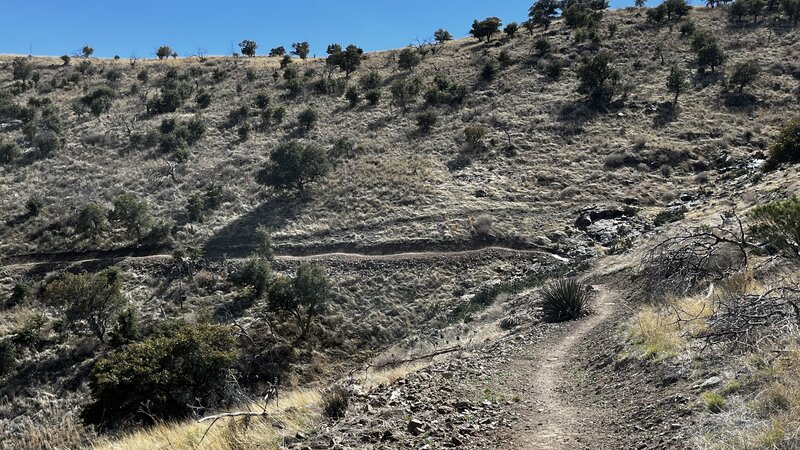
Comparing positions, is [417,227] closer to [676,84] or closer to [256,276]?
[256,276]

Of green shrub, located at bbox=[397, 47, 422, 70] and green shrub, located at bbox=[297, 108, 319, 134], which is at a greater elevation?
green shrub, located at bbox=[397, 47, 422, 70]

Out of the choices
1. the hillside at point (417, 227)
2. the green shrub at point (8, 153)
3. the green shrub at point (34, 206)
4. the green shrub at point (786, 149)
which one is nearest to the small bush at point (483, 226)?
the hillside at point (417, 227)

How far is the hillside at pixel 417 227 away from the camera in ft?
25.0

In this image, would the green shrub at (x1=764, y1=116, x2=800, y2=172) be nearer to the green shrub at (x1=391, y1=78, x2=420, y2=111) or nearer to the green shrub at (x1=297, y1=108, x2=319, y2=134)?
the green shrub at (x1=391, y1=78, x2=420, y2=111)

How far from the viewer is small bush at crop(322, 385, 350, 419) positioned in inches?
283

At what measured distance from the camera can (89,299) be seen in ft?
83.3

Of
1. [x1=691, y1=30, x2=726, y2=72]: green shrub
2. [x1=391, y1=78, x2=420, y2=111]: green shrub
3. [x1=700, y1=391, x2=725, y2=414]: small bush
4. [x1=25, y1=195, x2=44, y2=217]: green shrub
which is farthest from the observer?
[x1=391, y1=78, x2=420, y2=111]: green shrub

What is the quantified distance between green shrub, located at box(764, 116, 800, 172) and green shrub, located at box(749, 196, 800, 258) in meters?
26.5

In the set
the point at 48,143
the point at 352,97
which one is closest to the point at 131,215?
the point at 48,143

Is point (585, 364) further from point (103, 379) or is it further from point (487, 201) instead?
point (487, 201)

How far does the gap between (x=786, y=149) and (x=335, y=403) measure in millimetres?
33235

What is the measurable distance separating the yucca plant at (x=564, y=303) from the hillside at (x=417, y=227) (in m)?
0.69

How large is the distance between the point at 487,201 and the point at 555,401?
1131 inches

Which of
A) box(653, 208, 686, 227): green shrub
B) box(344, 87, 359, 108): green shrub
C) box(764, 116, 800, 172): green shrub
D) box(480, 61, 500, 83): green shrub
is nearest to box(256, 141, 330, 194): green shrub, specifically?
box(344, 87, 359, 108): green shrub
